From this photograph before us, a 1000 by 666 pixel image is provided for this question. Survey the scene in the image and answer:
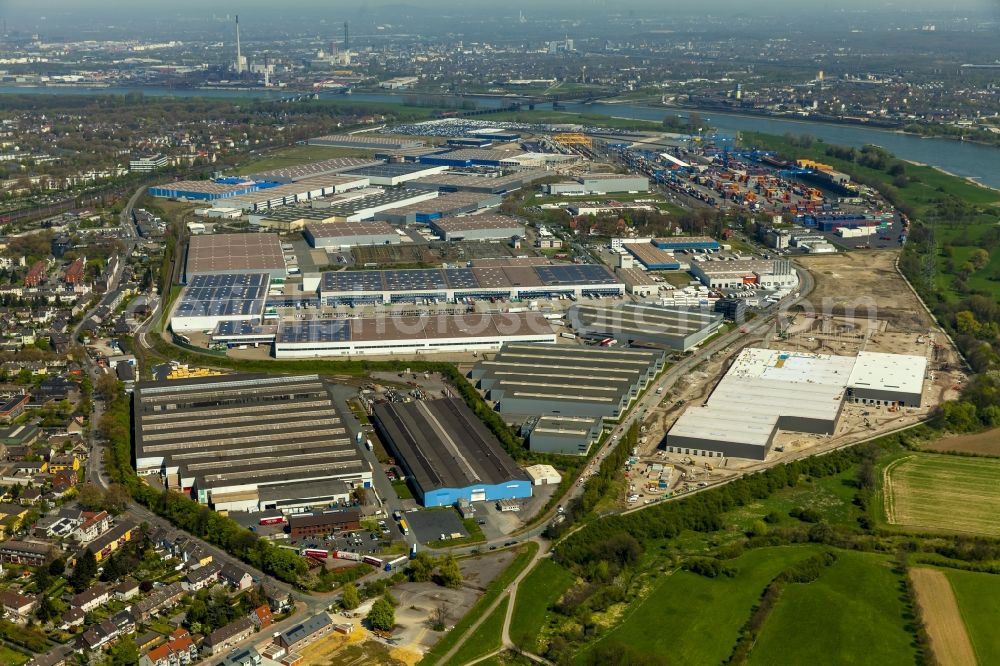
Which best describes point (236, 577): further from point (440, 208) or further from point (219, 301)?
point (440, 208)

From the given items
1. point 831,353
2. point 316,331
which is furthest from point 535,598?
point 831,353

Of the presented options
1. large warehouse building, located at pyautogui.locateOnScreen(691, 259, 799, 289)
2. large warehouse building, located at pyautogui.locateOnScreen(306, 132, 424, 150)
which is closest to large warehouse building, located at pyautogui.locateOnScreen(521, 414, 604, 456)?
large warehouse building, located at pyautogui.locateOnScreen(691, 259, 799, 289)

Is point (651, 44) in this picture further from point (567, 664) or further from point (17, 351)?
point (567, 664)

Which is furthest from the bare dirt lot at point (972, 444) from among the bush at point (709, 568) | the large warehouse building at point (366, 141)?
the large warehouse building at point (366, 141)

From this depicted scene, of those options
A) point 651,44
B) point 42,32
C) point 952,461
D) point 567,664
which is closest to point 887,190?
point 952,461

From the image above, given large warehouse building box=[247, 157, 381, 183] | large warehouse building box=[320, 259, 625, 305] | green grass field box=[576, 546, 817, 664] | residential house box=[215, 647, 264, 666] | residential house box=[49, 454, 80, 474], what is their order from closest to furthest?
1. residential house box=[215, 647, 264, 666]
2. green grass field box=[576, 546, 817, 664]
3. residential house box=[49, 454, 80, 474]
4. large warehouse building box=[320, 259, 625, 305]
5. large warehouse building box=[247, 157, 381, 183]

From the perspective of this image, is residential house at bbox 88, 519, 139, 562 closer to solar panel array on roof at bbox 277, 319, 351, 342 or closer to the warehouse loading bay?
the warehouse loading bay

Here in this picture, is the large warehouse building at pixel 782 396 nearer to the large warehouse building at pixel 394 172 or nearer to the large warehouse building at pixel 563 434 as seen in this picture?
the large warehouse building at pixel 563 434
